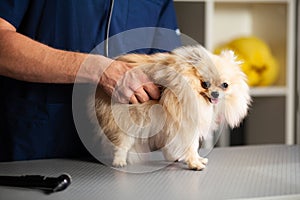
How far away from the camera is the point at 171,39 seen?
3.56ft

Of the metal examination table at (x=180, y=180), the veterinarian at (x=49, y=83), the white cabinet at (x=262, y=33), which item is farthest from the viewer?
the white cabinet at (x=262, y=33)

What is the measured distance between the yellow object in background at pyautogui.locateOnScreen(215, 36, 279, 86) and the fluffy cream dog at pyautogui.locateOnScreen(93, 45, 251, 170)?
909 millimetres

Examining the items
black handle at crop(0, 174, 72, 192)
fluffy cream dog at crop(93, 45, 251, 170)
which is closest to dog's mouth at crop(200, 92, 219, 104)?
fluffy cream dog at crop(93, 45, 251, 170)

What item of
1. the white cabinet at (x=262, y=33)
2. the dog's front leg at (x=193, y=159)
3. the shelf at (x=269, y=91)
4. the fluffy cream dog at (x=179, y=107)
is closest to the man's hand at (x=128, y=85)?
the fluffy cream dog at (x=179, y=107)

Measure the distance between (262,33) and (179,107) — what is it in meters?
1.23

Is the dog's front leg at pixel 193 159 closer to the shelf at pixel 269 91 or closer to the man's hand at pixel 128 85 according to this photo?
the man's hand at pixel 128 85

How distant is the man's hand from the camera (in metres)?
0.83

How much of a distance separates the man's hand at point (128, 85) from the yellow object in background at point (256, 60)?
98 centimetres

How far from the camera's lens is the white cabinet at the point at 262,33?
178 centimetres

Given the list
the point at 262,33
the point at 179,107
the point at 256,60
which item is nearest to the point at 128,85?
the point at 179,107

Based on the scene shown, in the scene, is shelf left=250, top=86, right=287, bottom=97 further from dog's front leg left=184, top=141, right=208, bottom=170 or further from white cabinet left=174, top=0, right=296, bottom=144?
dog's front leg left=184, top=141, right=208, bottom=170

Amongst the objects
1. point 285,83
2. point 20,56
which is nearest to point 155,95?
point 20,56

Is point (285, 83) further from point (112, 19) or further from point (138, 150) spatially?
point (138, 150)

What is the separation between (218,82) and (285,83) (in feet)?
3.63
